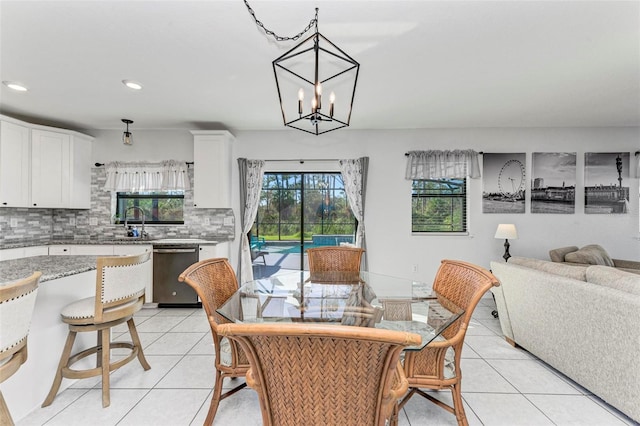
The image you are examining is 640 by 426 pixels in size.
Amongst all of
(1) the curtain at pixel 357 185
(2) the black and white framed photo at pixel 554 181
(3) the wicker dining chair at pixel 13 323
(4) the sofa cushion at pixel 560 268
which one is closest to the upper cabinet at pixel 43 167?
(3) the wicker dining chair at pixel 13 323

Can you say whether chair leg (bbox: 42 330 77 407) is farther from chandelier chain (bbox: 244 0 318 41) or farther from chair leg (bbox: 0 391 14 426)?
chandelier chain (bbox: 244 0 318 41)

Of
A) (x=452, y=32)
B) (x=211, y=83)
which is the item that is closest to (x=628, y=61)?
(x=452, y=32)

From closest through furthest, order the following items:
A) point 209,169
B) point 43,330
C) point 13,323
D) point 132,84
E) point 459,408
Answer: point 13,323, point 459,408, point 43,330, point 132,84, point 209,169

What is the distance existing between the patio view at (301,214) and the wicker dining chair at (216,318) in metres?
2.51

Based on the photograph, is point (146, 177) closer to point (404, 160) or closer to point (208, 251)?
point (208, 251)

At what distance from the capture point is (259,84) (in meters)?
2.78

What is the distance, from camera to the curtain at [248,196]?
13.8ft

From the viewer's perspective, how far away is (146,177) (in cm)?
419

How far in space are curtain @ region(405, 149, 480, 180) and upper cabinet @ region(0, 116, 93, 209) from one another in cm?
477

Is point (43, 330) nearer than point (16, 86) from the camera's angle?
Yes

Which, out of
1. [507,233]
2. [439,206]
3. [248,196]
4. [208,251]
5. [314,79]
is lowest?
[208,251]

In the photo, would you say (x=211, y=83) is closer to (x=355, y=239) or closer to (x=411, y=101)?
(x=411, y=101)

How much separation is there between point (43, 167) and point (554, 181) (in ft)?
23.4

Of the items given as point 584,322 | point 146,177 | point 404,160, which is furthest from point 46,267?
point 404,160
